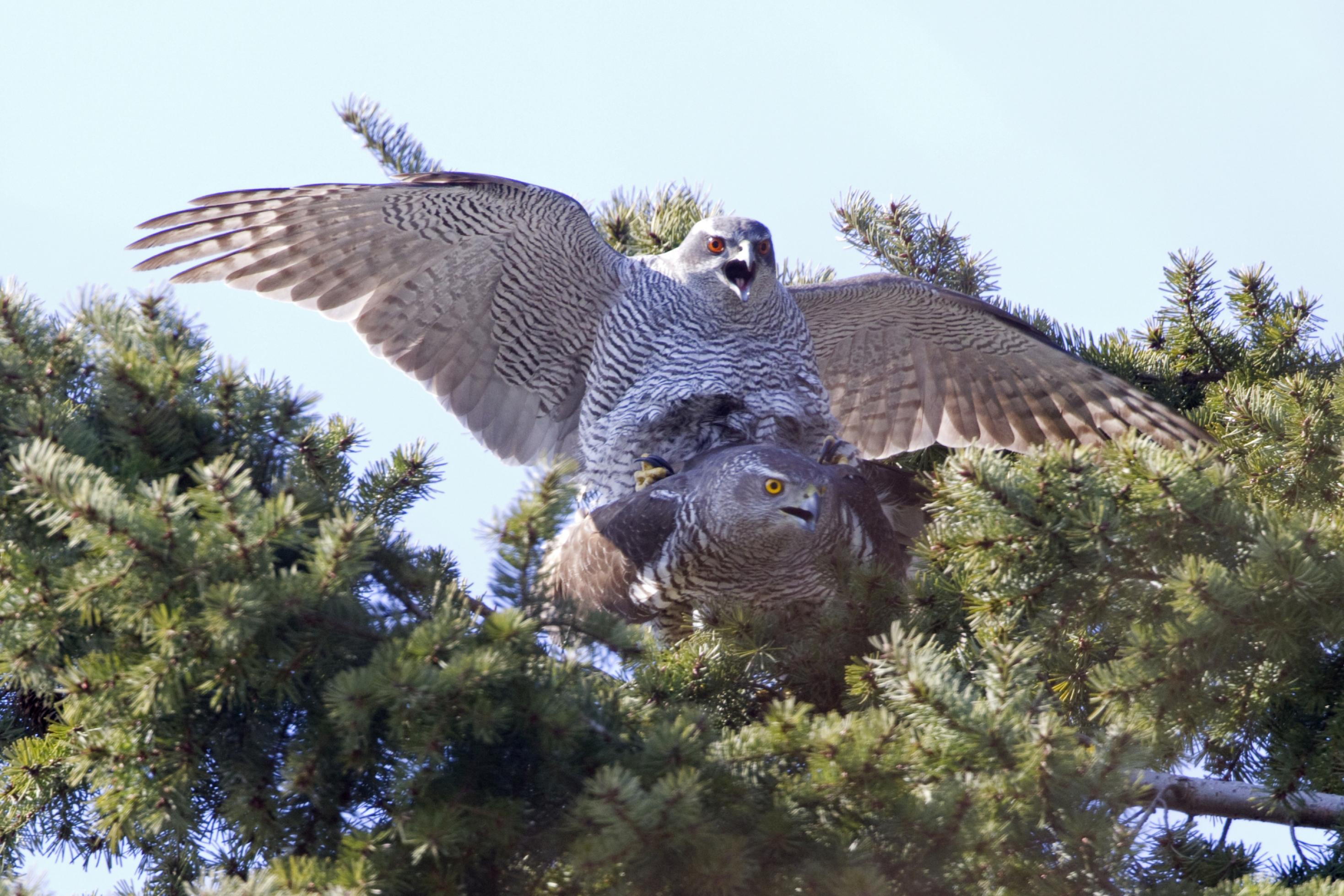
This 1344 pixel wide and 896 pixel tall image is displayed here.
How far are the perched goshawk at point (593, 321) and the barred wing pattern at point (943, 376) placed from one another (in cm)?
1

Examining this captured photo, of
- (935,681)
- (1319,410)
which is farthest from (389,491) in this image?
(1319,410)

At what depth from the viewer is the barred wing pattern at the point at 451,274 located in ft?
16.5

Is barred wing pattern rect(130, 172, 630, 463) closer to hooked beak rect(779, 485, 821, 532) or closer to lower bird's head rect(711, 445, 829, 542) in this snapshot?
lower bird's head rect(711, 445, 829, 542)

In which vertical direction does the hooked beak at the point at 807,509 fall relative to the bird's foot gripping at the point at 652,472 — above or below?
below

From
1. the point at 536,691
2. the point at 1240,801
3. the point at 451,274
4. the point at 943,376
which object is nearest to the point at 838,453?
the point at 943,376

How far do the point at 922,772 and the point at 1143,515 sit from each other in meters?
0.99

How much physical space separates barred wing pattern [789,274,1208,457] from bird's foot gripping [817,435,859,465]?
3.04 feet

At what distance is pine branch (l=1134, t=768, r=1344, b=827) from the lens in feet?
9.95

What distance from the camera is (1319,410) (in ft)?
13.0

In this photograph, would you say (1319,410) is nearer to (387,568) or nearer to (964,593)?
(964,593)

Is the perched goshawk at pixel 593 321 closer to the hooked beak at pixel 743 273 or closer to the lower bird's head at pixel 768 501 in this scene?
the hooked beak at pixel 743 273

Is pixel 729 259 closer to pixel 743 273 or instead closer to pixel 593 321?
pixel 743 273

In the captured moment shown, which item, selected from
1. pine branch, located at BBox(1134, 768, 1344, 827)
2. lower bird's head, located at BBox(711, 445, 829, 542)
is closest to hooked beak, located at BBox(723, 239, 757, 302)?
lower bird's head, located at BBox(711, 445, 829, 542)

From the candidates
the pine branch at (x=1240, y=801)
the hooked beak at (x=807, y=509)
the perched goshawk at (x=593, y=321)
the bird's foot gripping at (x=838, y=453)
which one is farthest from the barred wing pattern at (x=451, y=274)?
the pine branch at (x=1240, y=801)
